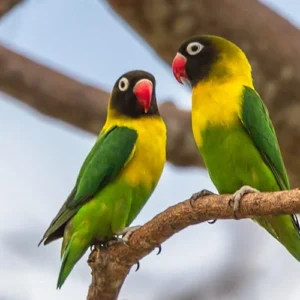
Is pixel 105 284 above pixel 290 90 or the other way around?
above

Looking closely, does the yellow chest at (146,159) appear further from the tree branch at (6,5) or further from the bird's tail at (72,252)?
the tree branch at (6,5)

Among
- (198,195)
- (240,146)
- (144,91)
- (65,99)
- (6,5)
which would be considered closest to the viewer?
(198,195)

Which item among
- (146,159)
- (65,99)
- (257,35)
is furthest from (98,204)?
(257,35)

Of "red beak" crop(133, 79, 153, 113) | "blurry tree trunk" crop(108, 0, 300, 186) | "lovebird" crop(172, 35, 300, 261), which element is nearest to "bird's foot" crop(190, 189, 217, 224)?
"lovebird" crop(172, 35, 300, 261)

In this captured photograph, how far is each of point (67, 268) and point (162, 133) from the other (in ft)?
1.37

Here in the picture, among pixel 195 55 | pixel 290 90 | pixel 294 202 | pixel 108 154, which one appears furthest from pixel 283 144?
pixel 294 202

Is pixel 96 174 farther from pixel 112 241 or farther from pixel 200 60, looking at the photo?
pixel 200 60

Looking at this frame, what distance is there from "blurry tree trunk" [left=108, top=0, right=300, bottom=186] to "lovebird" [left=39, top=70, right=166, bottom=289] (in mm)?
455

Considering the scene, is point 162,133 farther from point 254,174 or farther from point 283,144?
point 283,144

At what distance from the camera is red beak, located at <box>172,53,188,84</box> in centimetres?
205

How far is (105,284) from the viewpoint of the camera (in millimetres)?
1733

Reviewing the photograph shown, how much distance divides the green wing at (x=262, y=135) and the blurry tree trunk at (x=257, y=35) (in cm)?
51

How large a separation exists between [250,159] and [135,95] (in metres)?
0.37

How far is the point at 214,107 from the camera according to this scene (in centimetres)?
189
